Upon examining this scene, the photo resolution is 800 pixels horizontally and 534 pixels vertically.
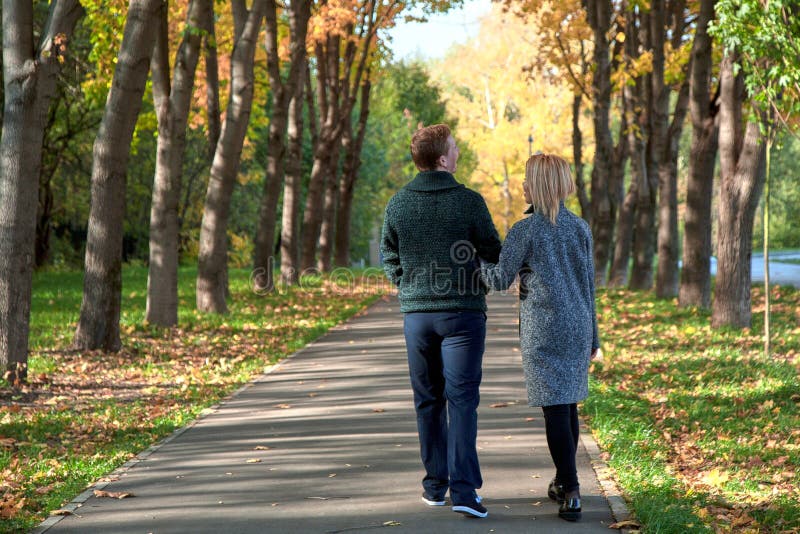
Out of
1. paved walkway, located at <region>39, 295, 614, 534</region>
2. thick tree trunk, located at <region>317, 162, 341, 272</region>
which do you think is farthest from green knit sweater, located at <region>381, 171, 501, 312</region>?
thick tree trunk, located at <region>317, 162, 341, 272</region>

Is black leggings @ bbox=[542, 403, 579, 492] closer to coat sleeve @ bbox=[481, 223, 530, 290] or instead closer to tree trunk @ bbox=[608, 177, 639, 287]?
coat sleeve @ bbox=[481, 223, 530, 290]

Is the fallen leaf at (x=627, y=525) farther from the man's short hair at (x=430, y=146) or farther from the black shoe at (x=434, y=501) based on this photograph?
the man's short hair at (x=430, y=146)

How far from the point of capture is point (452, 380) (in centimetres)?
621

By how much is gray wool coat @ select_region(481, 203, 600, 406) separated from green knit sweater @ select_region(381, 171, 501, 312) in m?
0.11

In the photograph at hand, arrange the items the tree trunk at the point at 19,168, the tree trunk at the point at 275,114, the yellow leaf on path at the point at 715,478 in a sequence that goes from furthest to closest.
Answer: the tree trunk at the point at 275,114 < the tree trunk at the point at 19,168 < the yellow leaf on path at the point at 715,478

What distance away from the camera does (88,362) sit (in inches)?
530

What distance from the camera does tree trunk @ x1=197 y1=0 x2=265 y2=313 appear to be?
19.0m

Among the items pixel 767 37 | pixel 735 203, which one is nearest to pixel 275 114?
pixel 735 203

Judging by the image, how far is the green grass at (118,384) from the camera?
7.70 meters

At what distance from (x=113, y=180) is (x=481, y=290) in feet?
29.5

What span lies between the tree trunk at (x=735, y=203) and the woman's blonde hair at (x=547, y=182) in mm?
10129

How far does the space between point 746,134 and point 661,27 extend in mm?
7910

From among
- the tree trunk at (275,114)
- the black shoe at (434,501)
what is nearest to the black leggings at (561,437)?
the black shoe at (434,501)

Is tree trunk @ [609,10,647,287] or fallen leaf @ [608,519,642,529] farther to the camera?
tree trunk @ [609,10,647,287]
